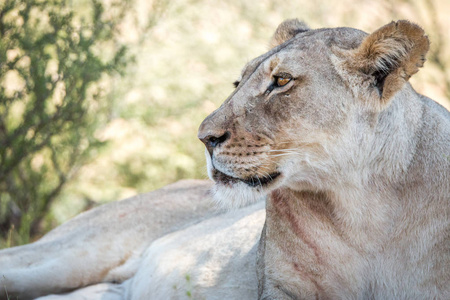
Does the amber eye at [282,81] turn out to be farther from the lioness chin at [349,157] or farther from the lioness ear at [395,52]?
the lioness ear at [395,52]

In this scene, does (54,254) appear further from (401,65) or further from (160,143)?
(160,143)

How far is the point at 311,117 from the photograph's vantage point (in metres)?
2.38

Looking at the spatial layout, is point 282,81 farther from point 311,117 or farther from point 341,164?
point 341,164

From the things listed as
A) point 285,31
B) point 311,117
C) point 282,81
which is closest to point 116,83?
point 285,31

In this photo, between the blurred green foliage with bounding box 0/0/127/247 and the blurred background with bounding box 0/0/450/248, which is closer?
the blurred green foliage with bounding box 0/0/127/247

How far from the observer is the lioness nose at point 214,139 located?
7.77ft

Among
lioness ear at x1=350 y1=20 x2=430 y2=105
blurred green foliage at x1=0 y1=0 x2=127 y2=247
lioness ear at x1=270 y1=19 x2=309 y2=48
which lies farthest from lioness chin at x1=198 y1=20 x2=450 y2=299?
blurred green foliage at x1=0 y1=0 x2=127 y2=247

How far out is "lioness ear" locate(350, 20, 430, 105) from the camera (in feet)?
7.64

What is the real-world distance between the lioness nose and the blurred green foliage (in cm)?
271

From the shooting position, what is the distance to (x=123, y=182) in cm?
719

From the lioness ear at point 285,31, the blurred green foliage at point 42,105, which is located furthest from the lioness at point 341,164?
the blurred green foliage at point 42,105

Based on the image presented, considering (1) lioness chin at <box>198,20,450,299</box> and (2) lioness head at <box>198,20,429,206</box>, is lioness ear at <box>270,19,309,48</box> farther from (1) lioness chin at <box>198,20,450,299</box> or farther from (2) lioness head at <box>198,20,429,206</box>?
(2) lioness head at <box>198,20,429,206</box>

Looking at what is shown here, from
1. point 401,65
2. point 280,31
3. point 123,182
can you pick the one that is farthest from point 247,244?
point 123,182

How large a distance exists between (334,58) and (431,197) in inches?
26.2
